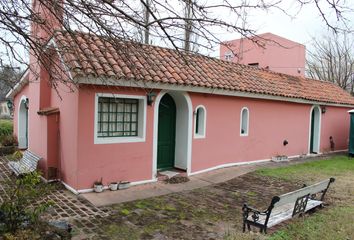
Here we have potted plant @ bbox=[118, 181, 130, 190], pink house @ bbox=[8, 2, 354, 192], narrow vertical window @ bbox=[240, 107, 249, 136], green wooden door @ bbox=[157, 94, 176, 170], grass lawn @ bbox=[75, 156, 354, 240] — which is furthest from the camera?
narrow vertical window @ bbox=[240, 107, 249, 136]

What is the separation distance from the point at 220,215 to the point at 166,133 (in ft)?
15.4

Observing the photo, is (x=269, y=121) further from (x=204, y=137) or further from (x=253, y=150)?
(x=204, y=137)

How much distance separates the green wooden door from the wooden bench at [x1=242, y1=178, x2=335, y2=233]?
197 inches

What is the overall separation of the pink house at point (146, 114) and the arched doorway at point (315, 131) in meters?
1.80

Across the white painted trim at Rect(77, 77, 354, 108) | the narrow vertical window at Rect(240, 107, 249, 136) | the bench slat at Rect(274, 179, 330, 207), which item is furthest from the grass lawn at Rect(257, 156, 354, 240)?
the white painted trim at Rect(77, 77, 354, 108)

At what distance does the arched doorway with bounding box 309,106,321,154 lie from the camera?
18.7 metres

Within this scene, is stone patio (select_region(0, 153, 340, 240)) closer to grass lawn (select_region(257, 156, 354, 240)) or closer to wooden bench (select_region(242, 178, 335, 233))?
grass lawn (select_region(257, 156, 354, 240))

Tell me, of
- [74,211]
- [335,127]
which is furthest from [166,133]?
[335,127]

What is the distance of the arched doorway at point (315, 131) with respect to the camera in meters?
18.7

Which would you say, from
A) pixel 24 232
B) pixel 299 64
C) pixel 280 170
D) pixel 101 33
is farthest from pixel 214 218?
pixel 299 64

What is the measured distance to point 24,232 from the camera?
185 inches

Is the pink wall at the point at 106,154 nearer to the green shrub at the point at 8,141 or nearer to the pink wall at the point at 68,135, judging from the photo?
the pink wall at the point at 68,135

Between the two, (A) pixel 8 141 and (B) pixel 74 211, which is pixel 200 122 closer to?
(B) pixel 74 211

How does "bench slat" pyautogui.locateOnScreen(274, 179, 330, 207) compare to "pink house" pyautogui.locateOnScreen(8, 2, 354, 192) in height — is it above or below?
below
